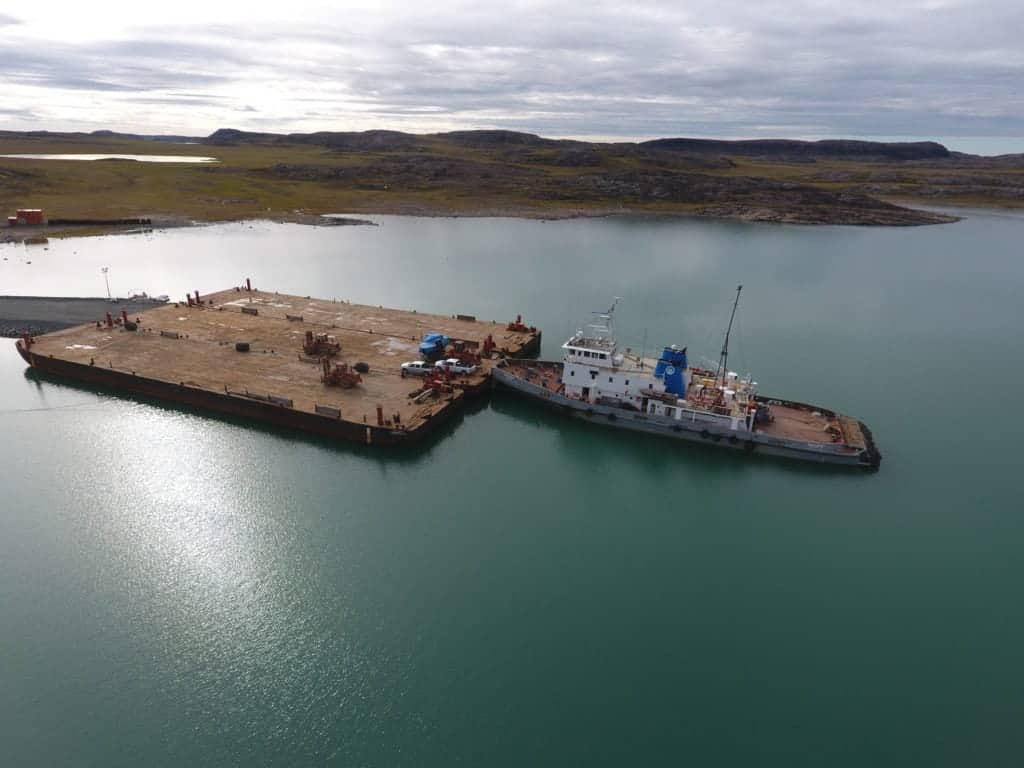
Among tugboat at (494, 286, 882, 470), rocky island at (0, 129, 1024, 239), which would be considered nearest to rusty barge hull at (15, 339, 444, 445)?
tugboat at (494, 286, 882, 470)

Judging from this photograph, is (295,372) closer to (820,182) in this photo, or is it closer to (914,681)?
(914,681)

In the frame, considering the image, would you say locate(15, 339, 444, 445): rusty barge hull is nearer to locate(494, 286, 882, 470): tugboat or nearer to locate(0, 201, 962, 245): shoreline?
locate(494, 286, 882, 470): tugboat

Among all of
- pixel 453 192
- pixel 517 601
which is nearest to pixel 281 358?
pixel 517 601

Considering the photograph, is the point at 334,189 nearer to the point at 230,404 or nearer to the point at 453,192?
the point at 453,192

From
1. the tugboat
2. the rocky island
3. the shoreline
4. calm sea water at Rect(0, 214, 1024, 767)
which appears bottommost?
calm sea water at Rect(0, 214, 1024, 767)

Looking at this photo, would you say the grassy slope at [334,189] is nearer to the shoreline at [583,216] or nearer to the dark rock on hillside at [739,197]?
the shoreline at [583,216]

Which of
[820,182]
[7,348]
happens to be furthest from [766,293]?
[820,182]

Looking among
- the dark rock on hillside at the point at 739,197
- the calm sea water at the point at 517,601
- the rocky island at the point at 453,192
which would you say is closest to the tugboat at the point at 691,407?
the calm sea water at the point at 517,601
